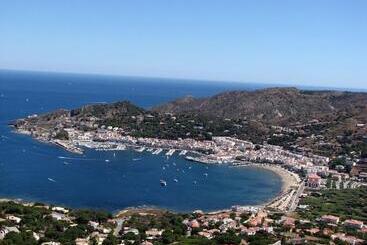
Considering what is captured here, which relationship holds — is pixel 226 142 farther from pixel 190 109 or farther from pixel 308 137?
pixel 190 109

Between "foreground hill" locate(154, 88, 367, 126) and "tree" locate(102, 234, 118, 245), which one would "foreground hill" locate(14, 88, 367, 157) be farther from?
"tree" locate(102, 234, 118, 245)

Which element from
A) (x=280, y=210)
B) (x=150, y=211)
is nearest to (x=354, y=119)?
(x=280, y=210)

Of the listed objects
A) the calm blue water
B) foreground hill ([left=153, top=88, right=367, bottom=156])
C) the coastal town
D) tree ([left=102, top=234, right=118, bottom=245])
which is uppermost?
foreground hill ([left=153, top=88, right=367, bottom=156])

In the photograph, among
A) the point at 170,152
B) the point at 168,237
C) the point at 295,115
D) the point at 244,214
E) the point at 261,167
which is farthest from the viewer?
the point at 295,115

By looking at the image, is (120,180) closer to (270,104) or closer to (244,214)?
(244,214)

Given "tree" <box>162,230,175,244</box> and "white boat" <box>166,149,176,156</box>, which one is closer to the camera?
"tree" <box>162,230,175,244</box>

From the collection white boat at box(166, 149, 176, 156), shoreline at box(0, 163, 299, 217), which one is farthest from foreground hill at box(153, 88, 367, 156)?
white boat at box(166, 149, 176, 156)

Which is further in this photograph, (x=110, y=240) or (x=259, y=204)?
(x=259, y=204)

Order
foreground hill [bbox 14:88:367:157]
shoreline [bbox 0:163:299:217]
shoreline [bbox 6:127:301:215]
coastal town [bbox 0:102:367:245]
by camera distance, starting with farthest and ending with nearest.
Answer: foreground hill [bbox 14:88:367:157] → shoreline [bbox 6:127:301:215] → shoreline [bbox 0:163:299:217] → coastal town [bbox 0:102:367:245]

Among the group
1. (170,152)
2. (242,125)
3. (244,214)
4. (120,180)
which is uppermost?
(242,125)

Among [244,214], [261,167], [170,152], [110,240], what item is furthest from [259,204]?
[170,152]

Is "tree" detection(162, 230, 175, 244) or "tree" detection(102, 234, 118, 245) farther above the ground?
"tree" detection(102, 234, 118, 245)
